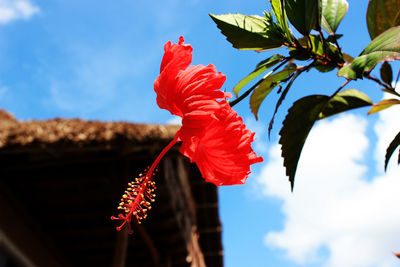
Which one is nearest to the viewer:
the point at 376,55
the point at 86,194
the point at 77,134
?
the point at 376,55

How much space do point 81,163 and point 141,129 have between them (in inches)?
42.9

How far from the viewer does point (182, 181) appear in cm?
532

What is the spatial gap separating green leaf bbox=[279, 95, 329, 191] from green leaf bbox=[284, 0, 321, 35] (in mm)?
91

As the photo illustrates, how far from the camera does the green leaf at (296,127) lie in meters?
0.49

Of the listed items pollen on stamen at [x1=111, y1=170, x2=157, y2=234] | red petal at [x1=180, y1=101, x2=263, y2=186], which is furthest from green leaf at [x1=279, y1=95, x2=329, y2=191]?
pollen on stamen at [x1=111, y1=170, x2=157, y2=234]

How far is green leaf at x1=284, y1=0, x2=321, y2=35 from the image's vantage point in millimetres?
444

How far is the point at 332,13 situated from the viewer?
558 millimetres

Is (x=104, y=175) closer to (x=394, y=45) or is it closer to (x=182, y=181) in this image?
(x=182, y=181)

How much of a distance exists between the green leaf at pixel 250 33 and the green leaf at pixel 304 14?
29mm

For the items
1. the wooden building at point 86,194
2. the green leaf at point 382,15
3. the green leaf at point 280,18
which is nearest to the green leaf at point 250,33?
the green leaf at point 280,18

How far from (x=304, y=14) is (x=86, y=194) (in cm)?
483

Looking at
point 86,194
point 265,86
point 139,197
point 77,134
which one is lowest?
point 139,197

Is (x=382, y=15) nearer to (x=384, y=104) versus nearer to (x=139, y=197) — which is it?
(x=384, y=104)

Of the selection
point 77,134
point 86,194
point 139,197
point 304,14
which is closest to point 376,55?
point 304,14
